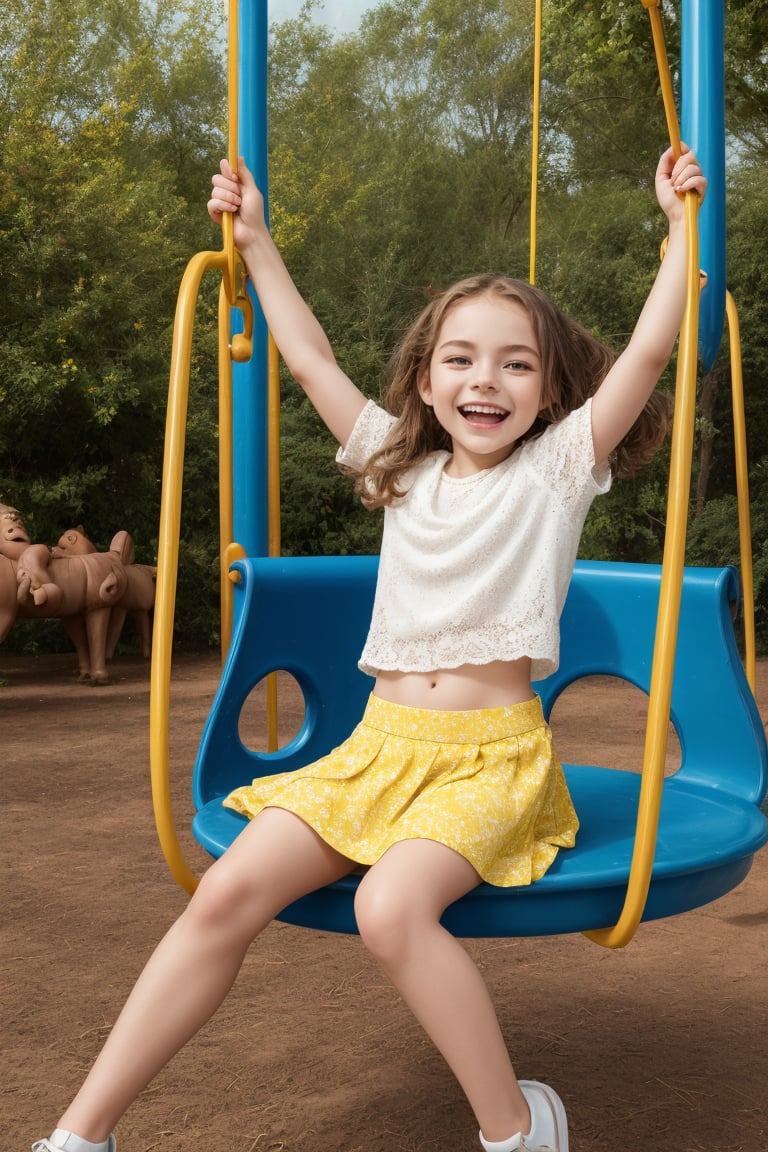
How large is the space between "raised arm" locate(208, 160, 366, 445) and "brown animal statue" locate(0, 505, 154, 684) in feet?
15.0

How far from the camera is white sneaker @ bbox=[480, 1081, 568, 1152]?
4.08 ft

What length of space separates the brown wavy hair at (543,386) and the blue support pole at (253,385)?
0.23 metres

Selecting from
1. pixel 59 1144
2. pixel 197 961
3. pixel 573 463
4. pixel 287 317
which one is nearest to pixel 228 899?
pixel 197 961

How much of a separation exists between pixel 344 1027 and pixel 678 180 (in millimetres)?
1566

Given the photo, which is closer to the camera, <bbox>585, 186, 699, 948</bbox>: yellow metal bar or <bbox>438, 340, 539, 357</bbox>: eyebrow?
<bbox>585, 186, 699, 948</bbox>: yellow metal bar

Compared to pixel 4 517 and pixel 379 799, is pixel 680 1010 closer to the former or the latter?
pixel 379 799

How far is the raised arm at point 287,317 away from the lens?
5.26 feet

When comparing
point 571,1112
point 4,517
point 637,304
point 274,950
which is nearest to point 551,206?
point 637,304

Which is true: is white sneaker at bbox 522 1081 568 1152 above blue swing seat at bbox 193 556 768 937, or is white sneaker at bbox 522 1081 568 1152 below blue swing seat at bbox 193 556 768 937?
below

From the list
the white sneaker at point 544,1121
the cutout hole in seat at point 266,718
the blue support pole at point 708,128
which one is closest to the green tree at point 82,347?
the cutout hole in seat at point 266,718

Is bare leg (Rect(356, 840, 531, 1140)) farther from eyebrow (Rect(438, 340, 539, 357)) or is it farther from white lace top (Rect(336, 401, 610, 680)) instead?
eyebrow (Rect(438, 340, 539, 357))

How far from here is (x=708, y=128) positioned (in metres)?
1.75

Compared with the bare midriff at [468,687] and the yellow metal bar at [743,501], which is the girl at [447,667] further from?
the yellow metal bar at [743,501]

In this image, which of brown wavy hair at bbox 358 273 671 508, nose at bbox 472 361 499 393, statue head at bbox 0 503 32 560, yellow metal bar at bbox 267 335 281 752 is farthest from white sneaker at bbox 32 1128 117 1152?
statue head at bbox 0 503 32 560
